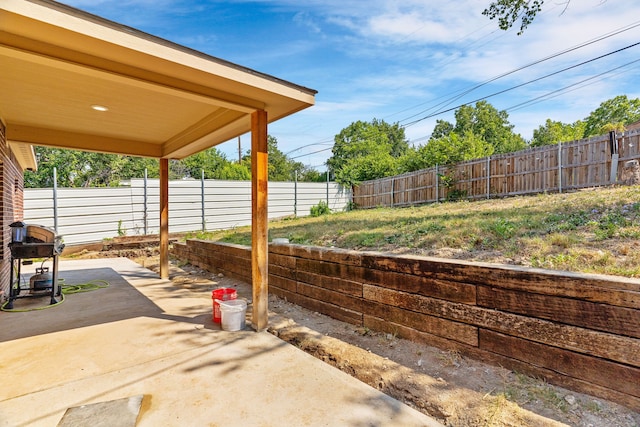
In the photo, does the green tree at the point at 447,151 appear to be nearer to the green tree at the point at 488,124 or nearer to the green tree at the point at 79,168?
the green tree at the point at 79,168

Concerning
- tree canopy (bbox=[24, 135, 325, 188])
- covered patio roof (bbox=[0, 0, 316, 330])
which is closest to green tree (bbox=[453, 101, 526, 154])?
tree canopy (bbox=[24, 135, 325, 188])

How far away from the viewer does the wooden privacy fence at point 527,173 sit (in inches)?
278

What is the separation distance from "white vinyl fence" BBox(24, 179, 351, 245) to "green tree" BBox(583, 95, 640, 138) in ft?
84.1

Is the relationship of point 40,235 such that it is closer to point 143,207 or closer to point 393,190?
point 143,207

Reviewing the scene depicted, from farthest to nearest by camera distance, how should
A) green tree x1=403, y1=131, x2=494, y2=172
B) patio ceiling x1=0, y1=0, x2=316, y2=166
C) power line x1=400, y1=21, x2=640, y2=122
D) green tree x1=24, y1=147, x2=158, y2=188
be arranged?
green tree x1=24, y1=147, x2=158, y2=188
green tree x1=403, y1=131, x2=494, y2=172
power line x1=400, y1=21, x2=640, y2=122
patio ceiling x1=0, y1=0, x2=316, y2=166

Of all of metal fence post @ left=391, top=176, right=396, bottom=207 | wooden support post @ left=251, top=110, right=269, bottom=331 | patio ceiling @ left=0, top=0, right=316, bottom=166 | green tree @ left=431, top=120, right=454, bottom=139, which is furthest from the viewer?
green tree @ left=431, top=120, right=454, bottom=139

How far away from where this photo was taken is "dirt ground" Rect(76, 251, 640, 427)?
1734mm

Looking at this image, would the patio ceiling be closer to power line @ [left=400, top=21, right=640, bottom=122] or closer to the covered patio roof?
the covered patio roof

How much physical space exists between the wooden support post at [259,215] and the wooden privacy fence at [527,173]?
309 inches

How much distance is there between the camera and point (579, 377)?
1869mm

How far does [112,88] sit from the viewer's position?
2.92 meters

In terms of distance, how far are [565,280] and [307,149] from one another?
96.7 ft

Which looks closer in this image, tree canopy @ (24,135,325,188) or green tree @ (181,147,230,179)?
tree canopy @ (24,135,325,188)


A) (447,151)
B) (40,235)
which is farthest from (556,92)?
(40,235)
